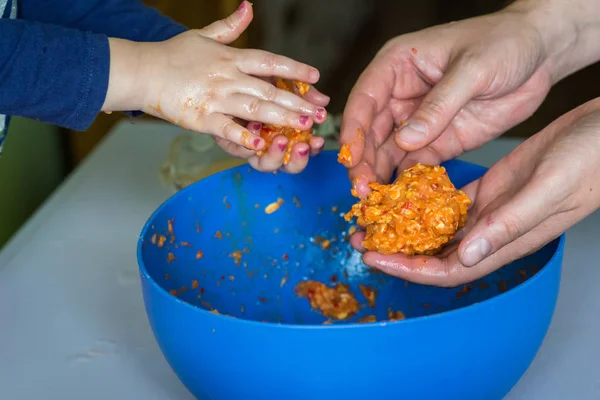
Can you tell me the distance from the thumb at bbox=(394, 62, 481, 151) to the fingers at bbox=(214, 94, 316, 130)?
151 mm

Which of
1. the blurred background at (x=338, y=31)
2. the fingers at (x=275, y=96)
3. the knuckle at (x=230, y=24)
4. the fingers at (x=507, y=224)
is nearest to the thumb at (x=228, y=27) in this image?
the knuckle at (x=230, y=24)

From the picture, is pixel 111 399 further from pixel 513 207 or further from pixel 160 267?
pixel 513 207

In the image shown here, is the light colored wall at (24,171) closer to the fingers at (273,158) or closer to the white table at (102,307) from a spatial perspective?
the white table at (102,307)

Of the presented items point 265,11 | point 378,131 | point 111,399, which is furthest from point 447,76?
point 265,11

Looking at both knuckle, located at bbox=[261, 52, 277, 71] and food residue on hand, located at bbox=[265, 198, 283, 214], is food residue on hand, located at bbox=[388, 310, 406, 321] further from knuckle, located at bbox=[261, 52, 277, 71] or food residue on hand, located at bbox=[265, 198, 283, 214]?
knuckle, located at bbox=[261, 52, 277, 71]

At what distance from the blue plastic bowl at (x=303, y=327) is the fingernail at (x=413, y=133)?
17 centimetres

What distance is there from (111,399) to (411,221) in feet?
1.48

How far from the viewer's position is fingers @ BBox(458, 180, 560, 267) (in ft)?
2.80

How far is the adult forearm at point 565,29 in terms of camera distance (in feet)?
A: 3.91

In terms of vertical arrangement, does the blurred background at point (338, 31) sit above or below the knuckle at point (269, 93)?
below

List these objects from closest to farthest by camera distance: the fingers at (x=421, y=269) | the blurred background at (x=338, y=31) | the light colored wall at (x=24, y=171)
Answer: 1. the fingers at (x=421, y=269)
2. the light colored wall at (x=24, y=171)
3. the blurred background at (x=338, y=31)

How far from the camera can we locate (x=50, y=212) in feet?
4.56

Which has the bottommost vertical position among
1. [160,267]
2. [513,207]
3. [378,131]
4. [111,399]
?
[111,399]

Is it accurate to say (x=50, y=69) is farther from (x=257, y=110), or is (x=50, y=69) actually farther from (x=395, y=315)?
(x=395, y=315)
